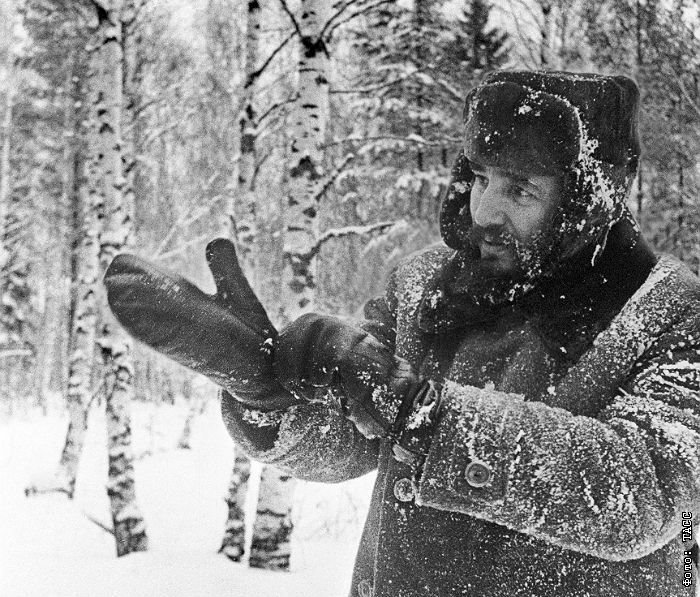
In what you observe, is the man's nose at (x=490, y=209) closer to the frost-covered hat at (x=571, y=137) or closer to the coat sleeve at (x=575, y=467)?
the frost-covered hat at (x=571, y=137)

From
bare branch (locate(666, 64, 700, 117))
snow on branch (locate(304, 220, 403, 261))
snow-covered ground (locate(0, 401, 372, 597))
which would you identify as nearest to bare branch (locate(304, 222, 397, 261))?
snow on branch (locate(304, 220, 403, 261))

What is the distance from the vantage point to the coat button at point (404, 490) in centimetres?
119

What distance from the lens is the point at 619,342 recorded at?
1.14 meters

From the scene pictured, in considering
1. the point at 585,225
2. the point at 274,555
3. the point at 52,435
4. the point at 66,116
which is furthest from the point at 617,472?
the point at 66,116

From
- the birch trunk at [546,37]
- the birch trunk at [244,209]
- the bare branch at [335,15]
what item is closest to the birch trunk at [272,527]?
the birch trunk at [244,209]

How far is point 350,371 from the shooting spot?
1.07 meters

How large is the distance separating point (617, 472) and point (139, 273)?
749 mm

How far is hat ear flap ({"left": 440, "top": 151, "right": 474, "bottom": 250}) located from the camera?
1.32m

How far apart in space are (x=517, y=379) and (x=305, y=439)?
0.39 m

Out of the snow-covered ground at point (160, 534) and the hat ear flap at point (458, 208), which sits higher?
the hat ear flap at point (458, 208)

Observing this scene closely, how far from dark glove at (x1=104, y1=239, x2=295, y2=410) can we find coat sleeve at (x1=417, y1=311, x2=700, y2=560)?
0.99 ft

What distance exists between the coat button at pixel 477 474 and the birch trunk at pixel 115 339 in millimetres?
6166

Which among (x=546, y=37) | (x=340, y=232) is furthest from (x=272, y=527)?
(x=546, y=37)

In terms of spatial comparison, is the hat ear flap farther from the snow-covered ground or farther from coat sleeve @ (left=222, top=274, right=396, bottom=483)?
the snow-covered ground
